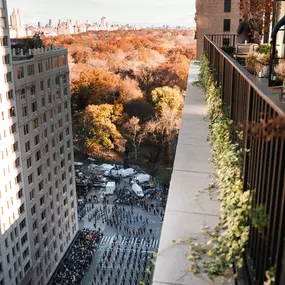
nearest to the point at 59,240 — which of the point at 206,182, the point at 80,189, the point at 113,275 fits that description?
the point at 113,275

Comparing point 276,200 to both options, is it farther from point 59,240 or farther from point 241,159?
point 59,240

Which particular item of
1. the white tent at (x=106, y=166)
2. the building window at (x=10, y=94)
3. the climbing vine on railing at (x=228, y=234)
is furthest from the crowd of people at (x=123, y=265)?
the climbing vine on railing at (x=228, y=234)

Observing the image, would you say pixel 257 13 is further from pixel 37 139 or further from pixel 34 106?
pixel 37 139

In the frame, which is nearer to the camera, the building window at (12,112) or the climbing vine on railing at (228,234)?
the climbing vine on railing at (228,234)

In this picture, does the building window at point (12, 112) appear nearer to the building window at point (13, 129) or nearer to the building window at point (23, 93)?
the building window at point (13, 129)

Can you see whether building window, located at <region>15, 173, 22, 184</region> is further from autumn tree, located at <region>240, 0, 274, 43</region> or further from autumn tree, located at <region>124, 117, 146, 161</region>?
autumn tree, located at <region>124, 117, 146, 161</region>

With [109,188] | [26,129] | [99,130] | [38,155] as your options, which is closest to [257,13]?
[26,129]

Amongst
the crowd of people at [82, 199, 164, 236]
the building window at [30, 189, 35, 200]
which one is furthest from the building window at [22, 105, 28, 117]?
the crowd of people at [82, 199, 164, 236]

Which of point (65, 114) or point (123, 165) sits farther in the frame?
point (123, 165)

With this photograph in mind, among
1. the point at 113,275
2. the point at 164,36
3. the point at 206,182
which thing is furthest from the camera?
the point at 164,36
